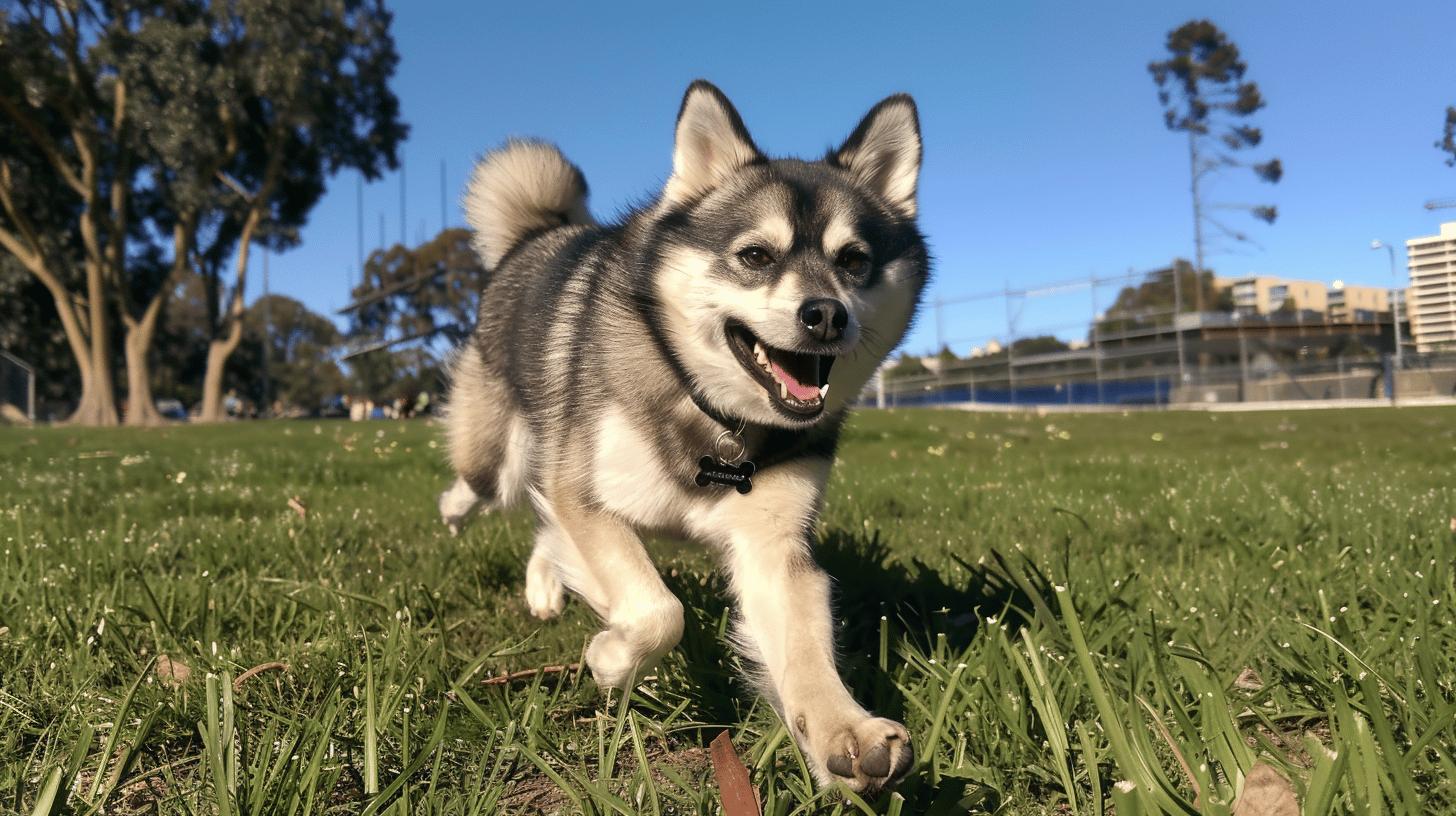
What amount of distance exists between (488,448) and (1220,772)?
312 centimetres

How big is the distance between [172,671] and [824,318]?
1979mm

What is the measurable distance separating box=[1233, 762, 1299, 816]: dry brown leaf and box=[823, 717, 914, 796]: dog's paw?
1.90 feet

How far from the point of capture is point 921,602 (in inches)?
127

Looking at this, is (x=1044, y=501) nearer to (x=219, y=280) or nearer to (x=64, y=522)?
(x=64, y=522)

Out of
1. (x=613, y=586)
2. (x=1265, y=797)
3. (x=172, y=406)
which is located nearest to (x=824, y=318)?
(x=613, y=586)

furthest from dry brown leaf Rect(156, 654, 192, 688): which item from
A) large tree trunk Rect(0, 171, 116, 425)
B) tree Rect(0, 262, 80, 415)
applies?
tree Rect(0, 262, 80, 415)

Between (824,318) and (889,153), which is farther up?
(889,153)

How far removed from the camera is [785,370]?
2.79 m

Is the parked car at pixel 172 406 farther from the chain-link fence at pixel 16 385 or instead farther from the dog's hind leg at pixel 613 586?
the dog's hind leg at pixel 613 586

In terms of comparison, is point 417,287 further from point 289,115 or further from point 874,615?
point 874,615

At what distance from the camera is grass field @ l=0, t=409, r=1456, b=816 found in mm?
1904

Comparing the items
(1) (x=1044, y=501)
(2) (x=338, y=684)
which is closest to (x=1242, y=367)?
(1) (x=1044, y=501)

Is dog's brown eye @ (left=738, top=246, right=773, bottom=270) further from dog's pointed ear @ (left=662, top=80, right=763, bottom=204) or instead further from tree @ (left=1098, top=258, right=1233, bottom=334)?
tree @ (left=1098, top=258, right=1233, bottom=334)

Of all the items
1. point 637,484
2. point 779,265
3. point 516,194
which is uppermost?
point 516,194
